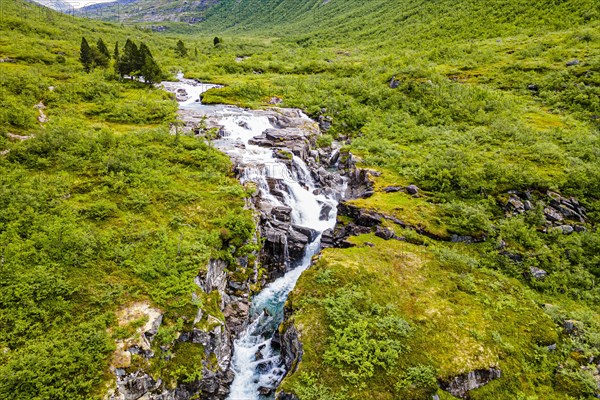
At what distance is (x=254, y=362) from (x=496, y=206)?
774 inches

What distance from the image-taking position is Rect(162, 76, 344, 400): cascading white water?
15741 millimetres

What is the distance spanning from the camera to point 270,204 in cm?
2502

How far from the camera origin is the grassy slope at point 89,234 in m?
12.0

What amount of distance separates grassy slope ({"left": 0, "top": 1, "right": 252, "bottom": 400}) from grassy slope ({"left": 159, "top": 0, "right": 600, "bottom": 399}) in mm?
6622

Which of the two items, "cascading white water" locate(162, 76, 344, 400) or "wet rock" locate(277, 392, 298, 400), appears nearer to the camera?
"wet rock" locate(277, 392, 298, 400)

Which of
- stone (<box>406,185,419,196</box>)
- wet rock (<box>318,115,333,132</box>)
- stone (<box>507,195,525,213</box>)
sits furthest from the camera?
wet rock (<box>318,115,333,132</box>)

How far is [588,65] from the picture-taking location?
43625 mm

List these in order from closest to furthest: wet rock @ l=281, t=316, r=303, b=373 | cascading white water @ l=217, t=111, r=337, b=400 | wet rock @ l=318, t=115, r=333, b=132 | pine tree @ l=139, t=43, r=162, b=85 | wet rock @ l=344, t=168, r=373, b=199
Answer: wet rock @ l=281, t=316, r=303, b=373 → cascading white water @ l=217, t=111, r=337, b=400 → wet rock @ l=344, t=168, r=373, b=199 → wet rock @ l=318, t=115, r=333, b=132 → pine tree @ l=139, t=43, r=162, b=85

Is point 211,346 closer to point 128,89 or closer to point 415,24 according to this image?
point 128,89

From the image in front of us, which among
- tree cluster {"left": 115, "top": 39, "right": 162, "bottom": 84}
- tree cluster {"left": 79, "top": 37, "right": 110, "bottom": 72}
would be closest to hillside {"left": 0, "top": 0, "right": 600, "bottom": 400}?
tree cluster {"left": 115, "top": 39, "right": 162, "bottom": 84}

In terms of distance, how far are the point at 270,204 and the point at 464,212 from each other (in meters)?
13.7

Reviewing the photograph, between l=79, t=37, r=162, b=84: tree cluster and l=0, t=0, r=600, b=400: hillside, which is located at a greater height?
l=79, t=37, r=162, b=84: tree cluster

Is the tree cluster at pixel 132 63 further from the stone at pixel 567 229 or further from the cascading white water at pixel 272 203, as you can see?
the stone at pixel 567 229

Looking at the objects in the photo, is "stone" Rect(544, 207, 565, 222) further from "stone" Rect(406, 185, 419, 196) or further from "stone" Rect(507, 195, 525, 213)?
"stone" Rect(406, 185, 419, 196)
